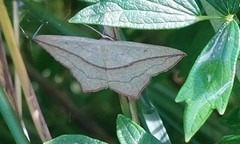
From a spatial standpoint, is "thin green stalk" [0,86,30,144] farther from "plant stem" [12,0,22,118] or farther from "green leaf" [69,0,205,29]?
"green leaf" [69,0,205,29]

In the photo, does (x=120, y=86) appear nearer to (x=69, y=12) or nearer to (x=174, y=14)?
(x=174, y=14)

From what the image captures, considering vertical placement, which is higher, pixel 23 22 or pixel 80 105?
pixel 23 22

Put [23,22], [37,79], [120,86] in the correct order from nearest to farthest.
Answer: [120,86] < [23,22] < [37,79]

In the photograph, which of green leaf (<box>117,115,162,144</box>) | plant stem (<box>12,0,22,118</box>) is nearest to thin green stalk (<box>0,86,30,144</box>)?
plant stem (<box>12,0,22,118</box>)

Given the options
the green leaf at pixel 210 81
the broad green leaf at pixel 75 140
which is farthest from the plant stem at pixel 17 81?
the green leaf at pixel 210 81

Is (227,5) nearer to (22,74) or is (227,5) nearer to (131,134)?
(131,134)

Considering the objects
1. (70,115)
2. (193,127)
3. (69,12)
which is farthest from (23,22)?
(193,127)

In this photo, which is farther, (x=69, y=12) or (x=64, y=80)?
(x=64, y=80)

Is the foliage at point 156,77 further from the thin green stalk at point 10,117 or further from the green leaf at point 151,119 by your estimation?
the thin green stalk at point 10,117
